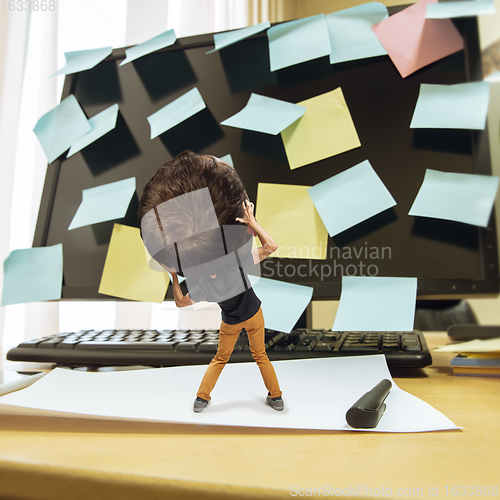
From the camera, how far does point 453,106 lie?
473 millimetres

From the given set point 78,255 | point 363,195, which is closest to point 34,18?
point 78,255

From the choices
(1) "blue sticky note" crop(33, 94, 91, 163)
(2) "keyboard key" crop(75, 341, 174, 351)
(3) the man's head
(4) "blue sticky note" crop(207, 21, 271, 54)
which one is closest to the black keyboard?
(2) "keyboard key" crop(75, 341, 174, 351)

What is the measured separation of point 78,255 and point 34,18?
0.53m

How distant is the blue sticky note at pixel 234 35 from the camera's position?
22.0 inches

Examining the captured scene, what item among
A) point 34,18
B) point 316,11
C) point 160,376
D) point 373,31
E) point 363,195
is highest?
point 316,11

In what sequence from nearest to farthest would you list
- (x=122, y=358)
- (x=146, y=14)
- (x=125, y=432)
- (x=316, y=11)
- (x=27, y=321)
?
1. (x=125, y=432)
2. (x=122, y=358)
3. (x=27, y=321)
4. (x=146, y=14)
5. (x=316, y=11)

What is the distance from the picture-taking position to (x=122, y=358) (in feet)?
1.40

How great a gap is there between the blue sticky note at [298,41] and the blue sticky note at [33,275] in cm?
43

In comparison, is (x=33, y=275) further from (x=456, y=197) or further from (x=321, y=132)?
(x=456, y=197)

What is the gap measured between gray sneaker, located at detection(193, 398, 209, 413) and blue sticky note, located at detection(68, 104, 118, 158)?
47 cm

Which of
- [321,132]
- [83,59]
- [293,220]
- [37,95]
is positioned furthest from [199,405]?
[37,95]

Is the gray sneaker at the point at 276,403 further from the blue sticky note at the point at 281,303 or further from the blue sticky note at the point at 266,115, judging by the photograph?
the blue sticky note at the point at 266,115

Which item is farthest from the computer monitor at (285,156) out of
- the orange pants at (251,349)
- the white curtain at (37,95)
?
the orange pants at (251,349)

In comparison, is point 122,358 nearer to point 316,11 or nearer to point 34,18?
point 34,18
